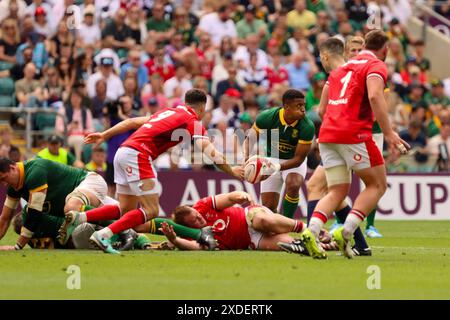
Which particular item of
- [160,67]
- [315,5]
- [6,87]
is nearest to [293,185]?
[6,87]

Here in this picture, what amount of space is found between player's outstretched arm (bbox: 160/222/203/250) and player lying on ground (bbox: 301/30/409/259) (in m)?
2.04

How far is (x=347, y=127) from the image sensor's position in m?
13.4

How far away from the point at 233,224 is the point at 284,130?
188cm

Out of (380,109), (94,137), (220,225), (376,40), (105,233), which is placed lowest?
(220,225)

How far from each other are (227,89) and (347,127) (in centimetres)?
1335

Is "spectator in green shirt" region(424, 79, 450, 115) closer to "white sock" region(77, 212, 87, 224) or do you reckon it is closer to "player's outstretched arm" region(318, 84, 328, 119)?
"player's outstretched arm" region(318, 84, 328, 119)

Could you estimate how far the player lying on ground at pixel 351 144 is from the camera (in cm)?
1332

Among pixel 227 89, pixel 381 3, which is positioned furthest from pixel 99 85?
pixel 381 3

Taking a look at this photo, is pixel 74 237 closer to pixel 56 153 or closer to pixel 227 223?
pixel 227 223

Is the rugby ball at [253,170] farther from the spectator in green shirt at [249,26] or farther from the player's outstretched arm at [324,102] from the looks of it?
the spectator in green shirt at [249,26]

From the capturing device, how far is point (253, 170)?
14859 millimetres

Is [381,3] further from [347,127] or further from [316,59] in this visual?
[347,127]
